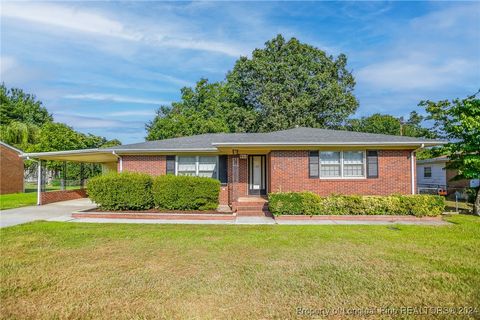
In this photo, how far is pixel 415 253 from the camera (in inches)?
250

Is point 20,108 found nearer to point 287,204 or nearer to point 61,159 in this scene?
point 61,159

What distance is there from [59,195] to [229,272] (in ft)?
54.8

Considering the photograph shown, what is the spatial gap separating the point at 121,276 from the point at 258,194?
10477 mm

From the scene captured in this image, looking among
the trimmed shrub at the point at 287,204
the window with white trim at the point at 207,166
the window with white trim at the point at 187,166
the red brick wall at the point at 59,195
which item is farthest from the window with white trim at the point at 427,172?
the red brick wall at the point at 59,195

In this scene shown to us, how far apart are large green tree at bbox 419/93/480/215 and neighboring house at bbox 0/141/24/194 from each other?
1094 inches

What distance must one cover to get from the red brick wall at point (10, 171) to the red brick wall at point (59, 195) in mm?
7768

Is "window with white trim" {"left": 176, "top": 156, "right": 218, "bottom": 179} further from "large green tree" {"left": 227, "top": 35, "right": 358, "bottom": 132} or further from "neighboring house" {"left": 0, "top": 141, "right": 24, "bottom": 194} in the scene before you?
"neighboring house" {"left": 0, "top": 141, "right": 24, "bottom": 194}

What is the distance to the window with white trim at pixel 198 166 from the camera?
47.1 ft

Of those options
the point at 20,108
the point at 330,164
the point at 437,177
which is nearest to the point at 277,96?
the point at 437,177

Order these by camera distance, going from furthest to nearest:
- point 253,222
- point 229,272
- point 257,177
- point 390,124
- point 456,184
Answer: point 390,124
point 456,184
point 257,177
point 253,222
point 229,272

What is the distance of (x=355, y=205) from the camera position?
36.6ft

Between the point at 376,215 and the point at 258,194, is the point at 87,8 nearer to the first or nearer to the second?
the point at 258,194

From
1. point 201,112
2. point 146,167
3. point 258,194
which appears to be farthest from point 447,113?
point 201,112

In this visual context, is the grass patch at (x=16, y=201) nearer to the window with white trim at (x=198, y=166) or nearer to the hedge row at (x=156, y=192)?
the hedge row at (x=156, y=192)
